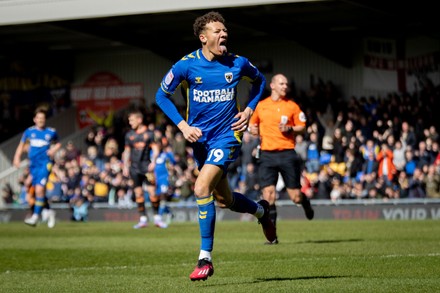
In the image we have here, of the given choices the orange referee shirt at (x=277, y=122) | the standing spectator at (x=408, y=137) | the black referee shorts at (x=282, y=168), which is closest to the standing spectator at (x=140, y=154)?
the orange referee shirt at (x=277, y=122)

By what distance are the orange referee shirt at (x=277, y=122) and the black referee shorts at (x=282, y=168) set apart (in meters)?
0.11

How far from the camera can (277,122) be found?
14883 mm

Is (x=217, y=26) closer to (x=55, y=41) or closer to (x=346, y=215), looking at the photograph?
(x=346, y=215)

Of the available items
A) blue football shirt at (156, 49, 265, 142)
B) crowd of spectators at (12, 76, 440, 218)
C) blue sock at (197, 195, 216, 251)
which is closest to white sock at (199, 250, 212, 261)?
blue sock at (197, 195, 216, 251)

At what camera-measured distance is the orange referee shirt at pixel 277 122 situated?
48.9 ft

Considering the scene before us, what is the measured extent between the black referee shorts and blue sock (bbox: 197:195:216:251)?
5658 mm

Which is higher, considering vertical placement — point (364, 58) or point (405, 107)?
point (364, 58)

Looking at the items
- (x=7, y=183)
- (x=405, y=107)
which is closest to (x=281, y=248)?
(x=405, y=107)

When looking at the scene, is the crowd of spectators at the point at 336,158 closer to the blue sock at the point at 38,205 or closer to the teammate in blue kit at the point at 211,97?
the blue sock at the point at 38,205

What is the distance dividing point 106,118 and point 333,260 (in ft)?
92.0

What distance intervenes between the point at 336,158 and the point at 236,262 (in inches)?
638

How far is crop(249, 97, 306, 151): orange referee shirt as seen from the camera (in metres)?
14.9

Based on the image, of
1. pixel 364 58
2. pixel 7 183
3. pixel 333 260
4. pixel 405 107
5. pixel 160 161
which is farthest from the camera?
pixel 7 183

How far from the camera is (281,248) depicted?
1331cm
